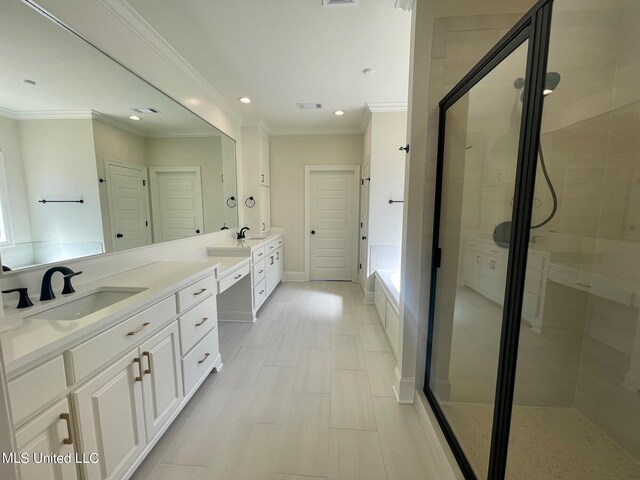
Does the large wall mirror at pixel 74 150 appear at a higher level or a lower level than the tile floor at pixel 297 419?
higher

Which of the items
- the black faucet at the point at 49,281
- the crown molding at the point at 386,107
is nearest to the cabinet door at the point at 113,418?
the black faucet at the point at 49,281

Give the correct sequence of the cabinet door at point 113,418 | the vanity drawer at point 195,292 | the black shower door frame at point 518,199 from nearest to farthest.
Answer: the black shower door frame at point 518,199 < the cabinet door at point 113,418 < the vanity drawer at point 195,292

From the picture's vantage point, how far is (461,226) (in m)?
1.57

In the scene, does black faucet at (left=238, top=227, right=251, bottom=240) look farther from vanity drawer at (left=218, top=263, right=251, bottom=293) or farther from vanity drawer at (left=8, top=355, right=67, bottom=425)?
vanity drawer at (left=8, top=355, right=67, bottom=425)

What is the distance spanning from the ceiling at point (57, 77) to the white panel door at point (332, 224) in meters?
2.92

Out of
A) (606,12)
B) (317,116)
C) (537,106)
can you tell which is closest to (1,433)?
(537,106)

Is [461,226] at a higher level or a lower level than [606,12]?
lower

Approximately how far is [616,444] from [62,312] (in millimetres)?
2987

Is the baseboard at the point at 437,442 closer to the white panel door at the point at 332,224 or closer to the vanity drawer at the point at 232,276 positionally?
the vanity drawer at the point at 232,276

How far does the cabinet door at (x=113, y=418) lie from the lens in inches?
39.5

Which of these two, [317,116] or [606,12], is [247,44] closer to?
[317,116]

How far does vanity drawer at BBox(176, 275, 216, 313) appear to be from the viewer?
162 centimetres

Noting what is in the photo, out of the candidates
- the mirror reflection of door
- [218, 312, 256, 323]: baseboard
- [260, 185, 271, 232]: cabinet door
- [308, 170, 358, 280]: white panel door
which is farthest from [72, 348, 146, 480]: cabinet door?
[308, 170, 358, 280]: white panel door

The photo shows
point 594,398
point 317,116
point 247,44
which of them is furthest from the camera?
point 317,116
